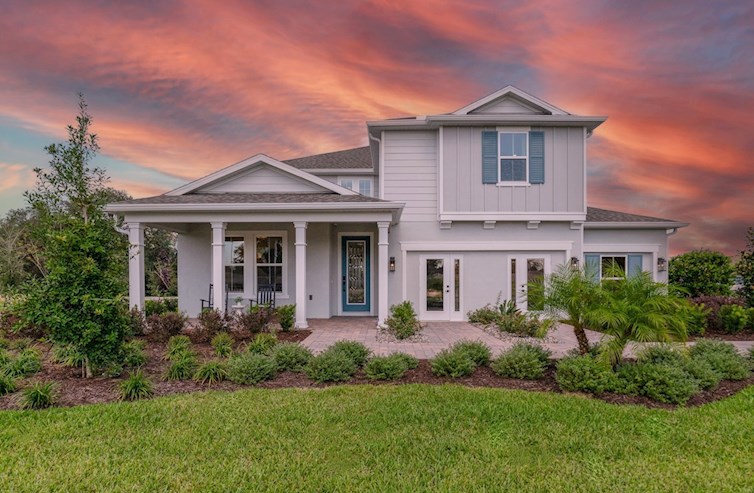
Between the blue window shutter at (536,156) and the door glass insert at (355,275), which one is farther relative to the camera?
the door glass insert at (355,275)

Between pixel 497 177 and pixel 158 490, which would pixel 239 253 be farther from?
pixel 158 490

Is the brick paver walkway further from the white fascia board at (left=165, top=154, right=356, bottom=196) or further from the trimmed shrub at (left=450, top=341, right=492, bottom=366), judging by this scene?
the white fascia board at (left=165, top=154, right=356, bottom=196)

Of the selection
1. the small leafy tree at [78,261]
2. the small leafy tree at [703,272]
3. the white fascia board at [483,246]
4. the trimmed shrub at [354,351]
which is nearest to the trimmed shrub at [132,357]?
the small leafy tree at [78,261]

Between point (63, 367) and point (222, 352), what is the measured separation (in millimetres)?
2371

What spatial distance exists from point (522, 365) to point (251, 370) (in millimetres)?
3949

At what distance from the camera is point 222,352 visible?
6.91 meters

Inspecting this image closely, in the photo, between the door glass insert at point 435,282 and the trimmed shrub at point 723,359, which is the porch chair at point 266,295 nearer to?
the door glass insert at point 435,282

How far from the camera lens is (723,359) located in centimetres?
597

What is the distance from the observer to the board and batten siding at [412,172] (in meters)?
11.9

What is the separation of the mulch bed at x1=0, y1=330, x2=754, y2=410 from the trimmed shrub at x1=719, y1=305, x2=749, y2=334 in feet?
16.7

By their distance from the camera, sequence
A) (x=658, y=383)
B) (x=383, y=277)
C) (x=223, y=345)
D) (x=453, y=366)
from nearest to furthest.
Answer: (x=658, y=383) → (x=453, y=366) → (x=223, y=345) → (x=383, y=277)

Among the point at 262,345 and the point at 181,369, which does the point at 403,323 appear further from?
the point at 181,369

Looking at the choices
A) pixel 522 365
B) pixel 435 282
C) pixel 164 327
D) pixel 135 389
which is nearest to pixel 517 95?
pixel 435 282

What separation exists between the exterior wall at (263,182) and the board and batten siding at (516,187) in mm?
4495
